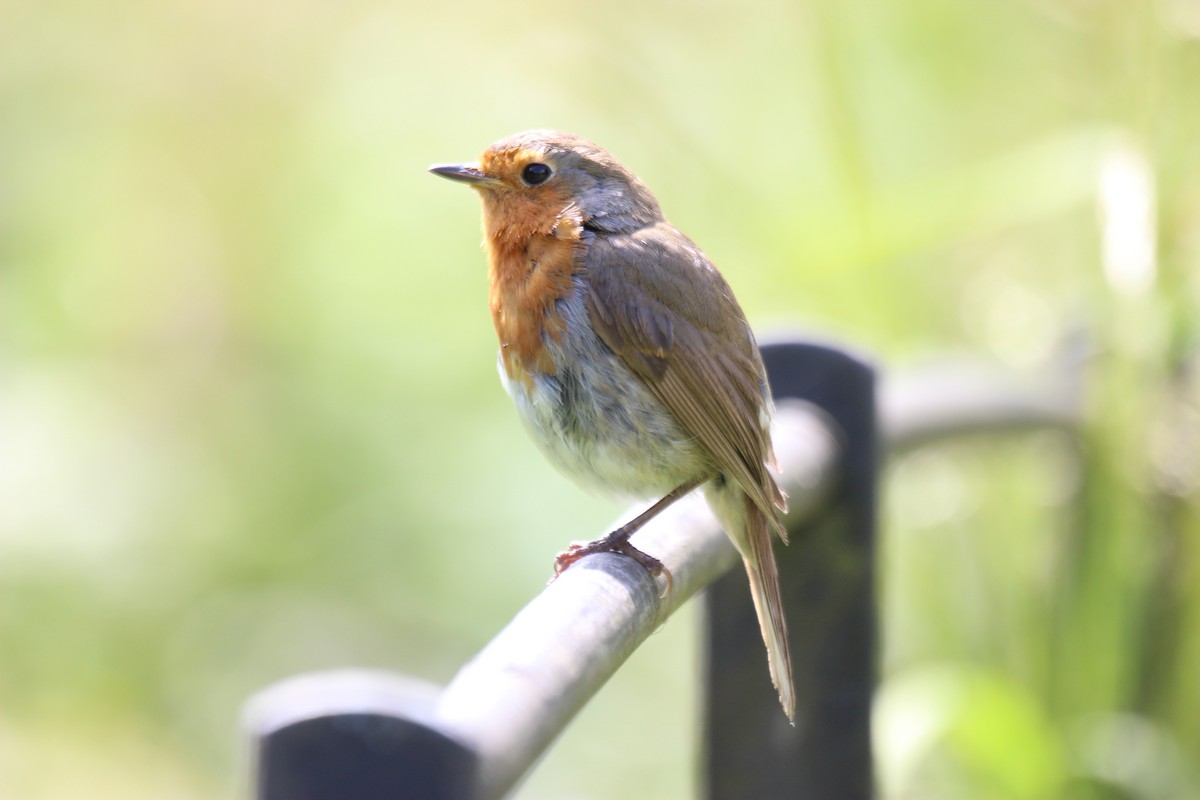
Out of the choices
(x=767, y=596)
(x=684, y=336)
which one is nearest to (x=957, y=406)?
(x=684, y=336)

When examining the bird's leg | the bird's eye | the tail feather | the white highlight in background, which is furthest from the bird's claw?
the white highlight in background

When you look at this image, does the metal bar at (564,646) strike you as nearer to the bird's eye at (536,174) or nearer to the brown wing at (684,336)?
the brown wing at (684,336)

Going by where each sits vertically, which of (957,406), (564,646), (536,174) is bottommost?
(957,406)

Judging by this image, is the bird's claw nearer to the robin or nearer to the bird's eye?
the robin

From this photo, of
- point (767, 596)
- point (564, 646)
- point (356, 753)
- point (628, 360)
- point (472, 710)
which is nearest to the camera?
point (356, 753)

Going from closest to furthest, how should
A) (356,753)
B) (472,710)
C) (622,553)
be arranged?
(356,753) < (472,710) < (622,553)

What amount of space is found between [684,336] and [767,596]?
1.74ft

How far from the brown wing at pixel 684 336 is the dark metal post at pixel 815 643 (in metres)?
0.10

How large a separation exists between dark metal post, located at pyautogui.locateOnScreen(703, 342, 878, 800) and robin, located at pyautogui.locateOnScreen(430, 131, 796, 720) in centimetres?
10

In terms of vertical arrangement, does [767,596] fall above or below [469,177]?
below

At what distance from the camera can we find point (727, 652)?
2.10 metres

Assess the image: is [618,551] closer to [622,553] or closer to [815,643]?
[622,553]

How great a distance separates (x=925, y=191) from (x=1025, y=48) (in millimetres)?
977

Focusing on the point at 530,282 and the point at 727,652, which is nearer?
the point at 727,652
